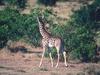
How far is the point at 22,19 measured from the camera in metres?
27.5

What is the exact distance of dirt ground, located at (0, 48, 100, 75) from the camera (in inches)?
742

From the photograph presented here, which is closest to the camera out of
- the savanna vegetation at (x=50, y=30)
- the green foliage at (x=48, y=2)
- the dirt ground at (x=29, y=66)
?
the dirt ground at (x=29, y=66)

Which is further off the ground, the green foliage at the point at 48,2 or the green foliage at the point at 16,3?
the green foliage at the point at 16,3

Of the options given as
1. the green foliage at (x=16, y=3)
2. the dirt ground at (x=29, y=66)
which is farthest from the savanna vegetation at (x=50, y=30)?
the green foliage at (x=16, y=3)

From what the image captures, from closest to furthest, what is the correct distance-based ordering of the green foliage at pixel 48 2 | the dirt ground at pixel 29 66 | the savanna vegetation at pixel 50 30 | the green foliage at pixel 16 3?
the dirt ground at pixel 29 66 < the savanna vegetation at pixel 50 30 < the green foliage at pixel 16 3 < the green foliage at pixel 48 2

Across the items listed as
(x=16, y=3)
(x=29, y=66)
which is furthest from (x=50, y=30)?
(x=16, y=3)

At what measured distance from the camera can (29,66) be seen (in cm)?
2081

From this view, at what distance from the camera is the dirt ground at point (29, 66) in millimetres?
18844

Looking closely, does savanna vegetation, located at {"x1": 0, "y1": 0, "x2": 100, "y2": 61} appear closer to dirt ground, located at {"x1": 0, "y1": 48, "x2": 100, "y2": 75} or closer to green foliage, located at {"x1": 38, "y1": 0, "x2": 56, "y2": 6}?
dirt ground, located at {"x1": 0, "y1": 48, "x2": 100, "y2": 75}

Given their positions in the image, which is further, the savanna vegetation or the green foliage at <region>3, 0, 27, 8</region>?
the green foliage at <region>3, 0, 27, 8</region>

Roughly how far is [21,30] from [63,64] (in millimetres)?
5474

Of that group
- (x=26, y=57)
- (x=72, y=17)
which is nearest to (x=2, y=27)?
(x=26, y=57)

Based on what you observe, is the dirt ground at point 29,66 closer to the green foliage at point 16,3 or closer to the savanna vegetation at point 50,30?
the savanna vegetation at point 50,30

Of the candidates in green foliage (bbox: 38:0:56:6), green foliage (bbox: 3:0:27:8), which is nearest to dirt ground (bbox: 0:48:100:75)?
→ green foliage (bbox: 3:0:27:8)
